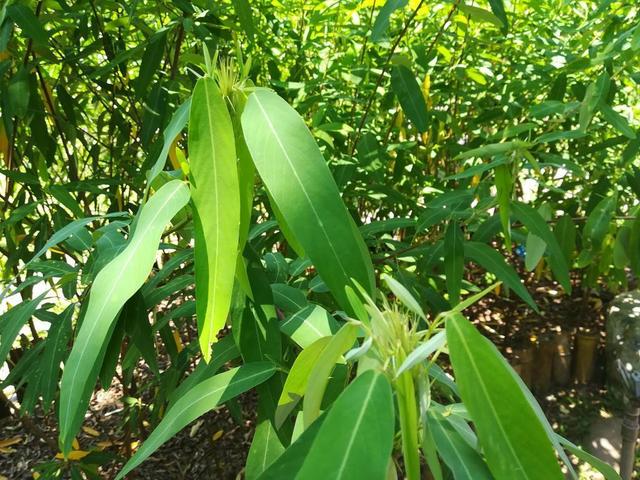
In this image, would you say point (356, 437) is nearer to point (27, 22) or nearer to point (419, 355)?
point (419, 355)

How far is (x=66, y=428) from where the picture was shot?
585 millimetres

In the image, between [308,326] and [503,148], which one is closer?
[308,326]

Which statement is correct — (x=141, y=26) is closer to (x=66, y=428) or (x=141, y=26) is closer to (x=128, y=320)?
(x=128, y=320)

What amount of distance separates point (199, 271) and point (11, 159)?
1.31 metres

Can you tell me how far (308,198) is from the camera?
0.49m

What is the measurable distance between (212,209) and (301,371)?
0.16 m

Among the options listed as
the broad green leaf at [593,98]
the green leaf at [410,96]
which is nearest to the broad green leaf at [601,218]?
the broad green leaf at [593,98]

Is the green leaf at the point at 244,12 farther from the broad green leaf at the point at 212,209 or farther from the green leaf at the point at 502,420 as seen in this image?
the green leaf at the point at 502,420

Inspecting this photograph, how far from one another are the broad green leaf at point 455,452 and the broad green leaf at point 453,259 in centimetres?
63

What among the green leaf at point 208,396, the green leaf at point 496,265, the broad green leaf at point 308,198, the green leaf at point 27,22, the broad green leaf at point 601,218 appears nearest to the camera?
the broad green leaf at point 308,198

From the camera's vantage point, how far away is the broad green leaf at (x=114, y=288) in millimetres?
533

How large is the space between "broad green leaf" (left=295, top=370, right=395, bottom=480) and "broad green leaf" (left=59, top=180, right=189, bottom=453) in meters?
0.24

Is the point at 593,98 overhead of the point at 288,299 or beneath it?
overhead

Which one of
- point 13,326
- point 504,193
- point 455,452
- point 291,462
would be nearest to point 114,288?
point 291,462
